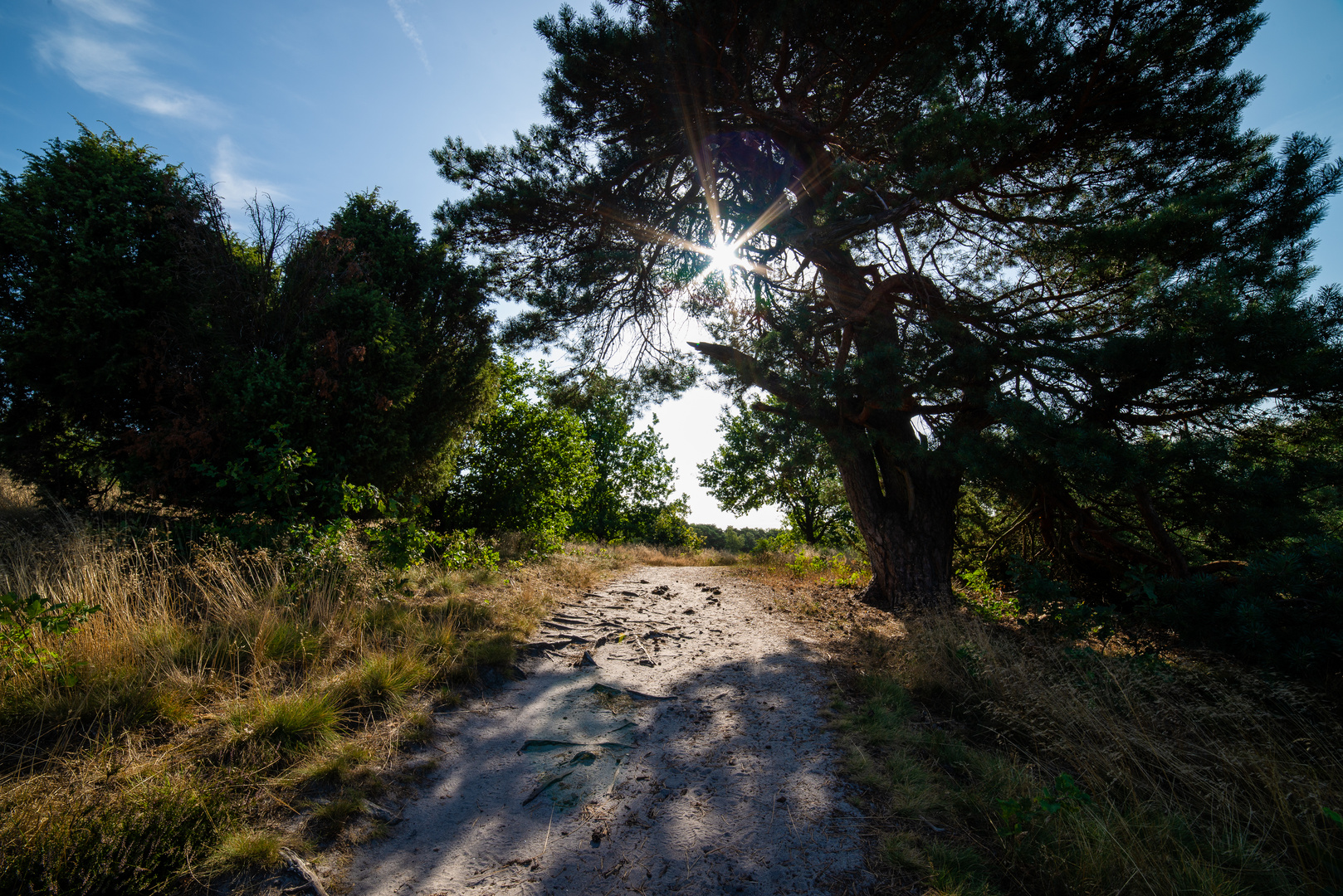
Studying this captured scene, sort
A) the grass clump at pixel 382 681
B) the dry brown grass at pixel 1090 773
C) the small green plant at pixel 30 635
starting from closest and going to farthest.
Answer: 1. the dry brown grass at pixel 1090 773
2. the small green plant at pixel 30 635
3. the grass clump at pixel 382 681

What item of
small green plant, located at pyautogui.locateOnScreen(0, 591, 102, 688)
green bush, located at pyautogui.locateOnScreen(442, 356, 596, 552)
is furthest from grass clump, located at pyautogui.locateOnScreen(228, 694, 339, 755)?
green bush, located at pyautogui.locateOnScreen(442, 356, 596, 552)

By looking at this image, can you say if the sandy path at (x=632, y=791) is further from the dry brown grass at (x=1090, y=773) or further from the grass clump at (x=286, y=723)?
the grass clump at (x=286, y=723)

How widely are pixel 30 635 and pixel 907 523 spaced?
8805 millimetres

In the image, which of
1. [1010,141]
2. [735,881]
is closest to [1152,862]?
[735,881]

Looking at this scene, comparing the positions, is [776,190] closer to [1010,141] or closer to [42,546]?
[1010,141]

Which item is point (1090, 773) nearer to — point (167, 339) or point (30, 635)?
point (30, 635)

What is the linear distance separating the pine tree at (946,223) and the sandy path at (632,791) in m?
3.64

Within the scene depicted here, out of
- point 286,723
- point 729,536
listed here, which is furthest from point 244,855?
point 729,536

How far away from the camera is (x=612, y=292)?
9.13 meters

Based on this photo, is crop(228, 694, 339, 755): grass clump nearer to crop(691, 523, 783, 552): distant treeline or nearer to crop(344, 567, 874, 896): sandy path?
crop(344, 567, 874, 896): sandy path

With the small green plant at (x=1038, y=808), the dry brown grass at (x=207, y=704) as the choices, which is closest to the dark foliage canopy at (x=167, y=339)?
the dry brown grass at (x=207, y=704)

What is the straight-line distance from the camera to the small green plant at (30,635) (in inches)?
118

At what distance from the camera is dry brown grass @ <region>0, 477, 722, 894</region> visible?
2.22 metres

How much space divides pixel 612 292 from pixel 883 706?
290 inches
